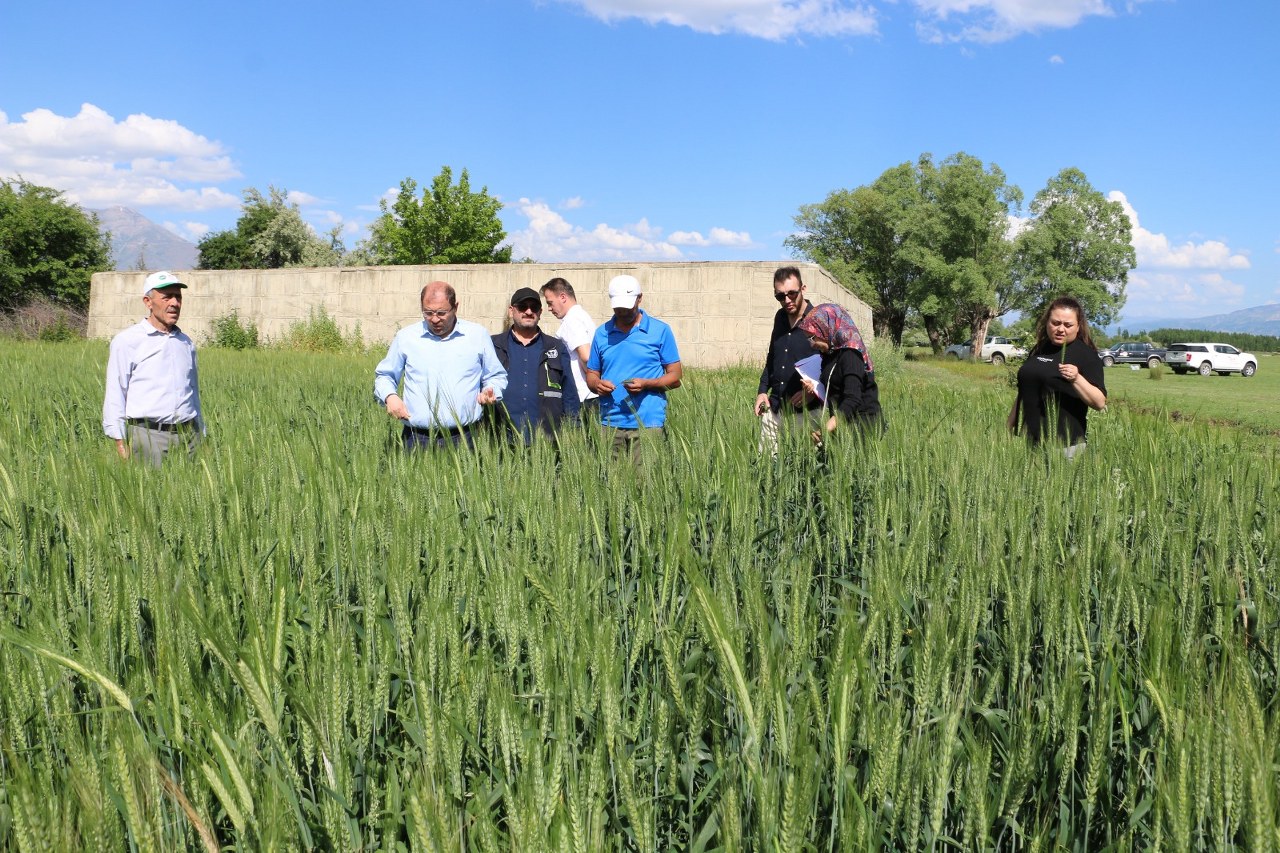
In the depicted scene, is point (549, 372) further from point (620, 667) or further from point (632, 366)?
point (620, 667)

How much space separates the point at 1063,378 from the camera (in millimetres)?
4672

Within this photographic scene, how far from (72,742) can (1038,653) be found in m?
1.85

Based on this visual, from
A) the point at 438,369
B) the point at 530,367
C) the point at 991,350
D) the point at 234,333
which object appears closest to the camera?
the point at 438,369

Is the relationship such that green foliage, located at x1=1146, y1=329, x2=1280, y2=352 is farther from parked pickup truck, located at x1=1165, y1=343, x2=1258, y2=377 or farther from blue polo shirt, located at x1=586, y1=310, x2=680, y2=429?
blue polo shirt, located at x1=586, y1=310, x2=680, y2=429

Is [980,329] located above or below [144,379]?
above

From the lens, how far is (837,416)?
388 centimetres

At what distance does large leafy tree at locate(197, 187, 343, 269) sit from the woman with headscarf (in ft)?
168

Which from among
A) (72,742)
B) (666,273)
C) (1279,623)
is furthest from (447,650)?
(666,273)

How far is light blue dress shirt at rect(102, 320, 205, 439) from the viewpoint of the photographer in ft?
15.6

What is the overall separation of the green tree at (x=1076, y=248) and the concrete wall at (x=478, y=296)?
1292 inches

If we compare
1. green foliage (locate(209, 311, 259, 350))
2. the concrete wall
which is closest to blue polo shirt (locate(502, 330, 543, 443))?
the concrete wall

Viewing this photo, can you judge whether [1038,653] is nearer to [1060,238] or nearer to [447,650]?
[447,650]

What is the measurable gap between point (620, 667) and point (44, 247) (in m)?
41.2

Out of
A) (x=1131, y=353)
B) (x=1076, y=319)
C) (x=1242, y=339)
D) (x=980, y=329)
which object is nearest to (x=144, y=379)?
(x=1076, y=319)
